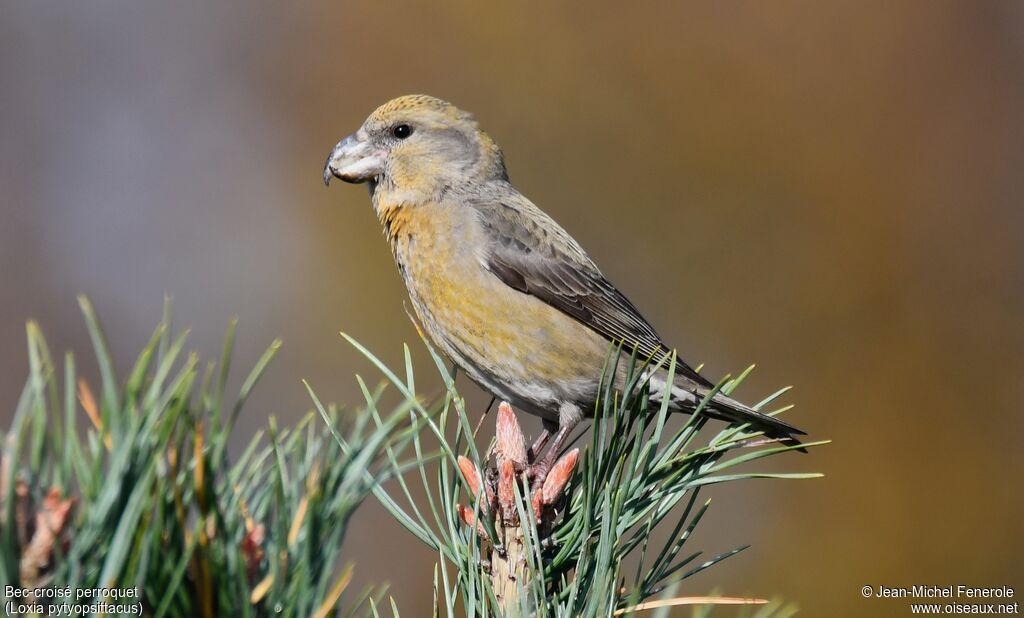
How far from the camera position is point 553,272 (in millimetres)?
4219

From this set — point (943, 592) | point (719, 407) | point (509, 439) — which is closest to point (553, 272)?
point (719, 407)

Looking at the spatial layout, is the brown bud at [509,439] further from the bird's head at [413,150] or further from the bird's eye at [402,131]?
the bird's eye at [402,131]

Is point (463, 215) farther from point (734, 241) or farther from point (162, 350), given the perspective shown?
point (734, 241)

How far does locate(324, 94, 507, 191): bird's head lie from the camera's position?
4352 mm

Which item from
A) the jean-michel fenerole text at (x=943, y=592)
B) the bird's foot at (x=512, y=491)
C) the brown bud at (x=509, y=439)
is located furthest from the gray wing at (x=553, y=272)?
the jean-michel fenerole text at (x=943, y=592)

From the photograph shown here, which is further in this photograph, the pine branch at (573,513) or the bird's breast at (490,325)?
the bird's breast at (490,325)

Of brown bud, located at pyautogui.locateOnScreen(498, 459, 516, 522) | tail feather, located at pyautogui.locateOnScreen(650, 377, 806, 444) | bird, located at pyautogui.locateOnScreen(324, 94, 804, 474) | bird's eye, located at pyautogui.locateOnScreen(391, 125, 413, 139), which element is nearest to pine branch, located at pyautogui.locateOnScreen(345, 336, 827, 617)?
brown bud, located at pyautogui.locateOnScreen(498, 459, 516, 522)

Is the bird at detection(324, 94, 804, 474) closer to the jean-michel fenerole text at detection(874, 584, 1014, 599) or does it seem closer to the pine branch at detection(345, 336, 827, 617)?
the pine branch at detection(345, 336, 827, 617)

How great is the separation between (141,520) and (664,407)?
1.04m

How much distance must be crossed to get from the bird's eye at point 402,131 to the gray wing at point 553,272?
482 millimetres

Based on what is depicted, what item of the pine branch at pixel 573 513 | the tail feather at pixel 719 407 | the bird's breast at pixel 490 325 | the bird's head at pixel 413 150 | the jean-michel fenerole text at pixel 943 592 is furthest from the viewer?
the jean-michel fenerole text at pixel 943 592

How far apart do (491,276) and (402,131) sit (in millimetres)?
948

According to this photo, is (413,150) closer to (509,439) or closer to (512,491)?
(509,439)

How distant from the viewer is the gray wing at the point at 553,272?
4.05 metres
